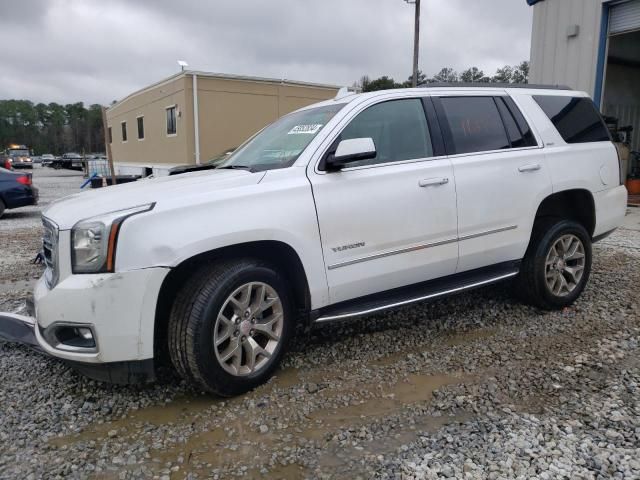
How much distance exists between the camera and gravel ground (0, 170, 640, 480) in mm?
2473

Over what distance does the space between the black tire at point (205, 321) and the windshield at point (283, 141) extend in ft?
2.60

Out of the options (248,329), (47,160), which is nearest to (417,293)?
(248,329)

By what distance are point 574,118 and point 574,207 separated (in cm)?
82

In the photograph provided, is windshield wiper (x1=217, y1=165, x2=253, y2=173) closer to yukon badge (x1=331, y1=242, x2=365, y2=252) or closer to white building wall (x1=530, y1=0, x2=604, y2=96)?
yukon badge (x1=331, y1=242, x2=365, y2=252)

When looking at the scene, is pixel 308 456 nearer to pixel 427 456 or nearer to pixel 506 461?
pixel 427 456

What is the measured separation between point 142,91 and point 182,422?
75.4 feet

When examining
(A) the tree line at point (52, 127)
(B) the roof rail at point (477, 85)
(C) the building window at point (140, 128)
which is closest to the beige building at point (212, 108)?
(C) the building window at point (140, 128)

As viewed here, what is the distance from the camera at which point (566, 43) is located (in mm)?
10781

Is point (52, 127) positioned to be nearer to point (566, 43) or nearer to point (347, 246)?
point (566, 43)

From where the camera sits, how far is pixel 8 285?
5.83 meters

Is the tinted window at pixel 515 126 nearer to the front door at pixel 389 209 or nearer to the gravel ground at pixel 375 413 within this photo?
the front door at pixel 389 209

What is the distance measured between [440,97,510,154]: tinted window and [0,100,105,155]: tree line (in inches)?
3824

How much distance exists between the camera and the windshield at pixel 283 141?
350 centimetres

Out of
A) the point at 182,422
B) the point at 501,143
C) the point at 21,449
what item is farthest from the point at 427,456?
the point at 501,143
